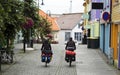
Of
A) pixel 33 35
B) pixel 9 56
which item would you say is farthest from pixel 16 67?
pixel 33 35

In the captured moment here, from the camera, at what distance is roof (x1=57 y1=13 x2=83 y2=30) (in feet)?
271

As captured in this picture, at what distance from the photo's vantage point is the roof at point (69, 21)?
271ft

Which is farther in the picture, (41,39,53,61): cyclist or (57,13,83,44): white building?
(57,13,83,44): white building

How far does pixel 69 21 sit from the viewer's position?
8512 centimetres

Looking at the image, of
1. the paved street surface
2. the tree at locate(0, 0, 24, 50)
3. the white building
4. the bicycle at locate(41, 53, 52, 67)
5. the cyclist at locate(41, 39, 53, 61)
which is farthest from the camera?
the white building

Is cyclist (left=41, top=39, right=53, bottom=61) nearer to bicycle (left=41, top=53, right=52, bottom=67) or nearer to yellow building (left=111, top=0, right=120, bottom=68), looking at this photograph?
bicycle (left=41, top=53, right=52, bottom=67)

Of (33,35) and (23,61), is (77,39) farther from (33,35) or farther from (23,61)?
(23,61)

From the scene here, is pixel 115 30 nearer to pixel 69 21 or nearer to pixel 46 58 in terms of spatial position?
pixel 46 58

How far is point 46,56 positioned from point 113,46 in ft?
14.4

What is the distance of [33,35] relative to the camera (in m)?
39.1

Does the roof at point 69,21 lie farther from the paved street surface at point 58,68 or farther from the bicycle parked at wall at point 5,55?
the bicycle parked at wall at point 5,55

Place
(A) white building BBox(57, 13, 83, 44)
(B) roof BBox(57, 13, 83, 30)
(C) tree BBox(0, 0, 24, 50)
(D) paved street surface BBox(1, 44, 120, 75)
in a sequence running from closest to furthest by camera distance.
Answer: (D) paved street surface BBox(1, 44, 120, 75) < (C) tree BBox(0, 0, 24, 50) < (A) white building BBox(57, 13, 83, 44) < (B) roof BBox(57, 13, 83, 30)

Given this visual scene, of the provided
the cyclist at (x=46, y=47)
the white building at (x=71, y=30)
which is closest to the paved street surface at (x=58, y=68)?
the cyclist at (x=46, y=47)

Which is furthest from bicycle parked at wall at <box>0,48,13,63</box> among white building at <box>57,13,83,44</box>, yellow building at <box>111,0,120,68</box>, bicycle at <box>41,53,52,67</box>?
white building at <box>57,13,83,44</box>
